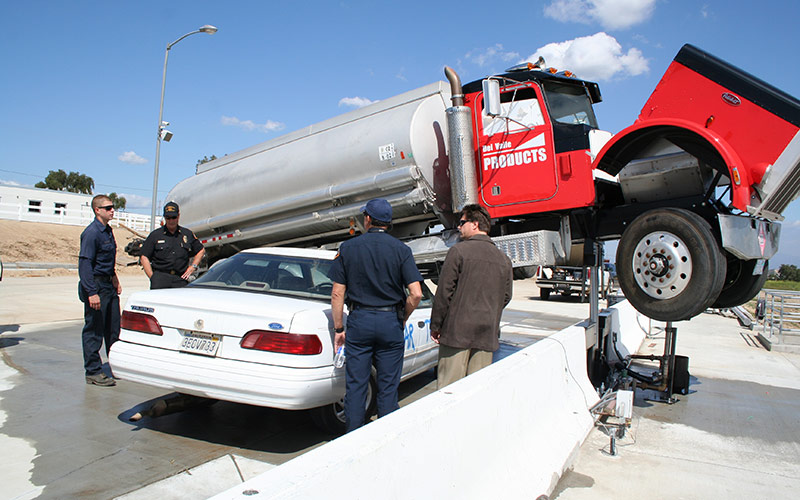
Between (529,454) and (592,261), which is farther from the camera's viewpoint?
(592,261)

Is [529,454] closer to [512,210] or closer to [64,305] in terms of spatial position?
[512,210]

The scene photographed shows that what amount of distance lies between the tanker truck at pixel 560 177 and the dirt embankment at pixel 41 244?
21.1 meters

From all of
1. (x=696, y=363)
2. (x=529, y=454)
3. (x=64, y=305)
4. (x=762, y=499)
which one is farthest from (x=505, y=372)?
(x=64, y=305)

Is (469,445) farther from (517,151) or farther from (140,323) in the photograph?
(517,151)

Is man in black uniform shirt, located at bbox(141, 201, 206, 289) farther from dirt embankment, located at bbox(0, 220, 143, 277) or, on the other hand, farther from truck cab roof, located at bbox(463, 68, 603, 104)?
dirt embankment, located at bbox(0, 220, 143, 277)

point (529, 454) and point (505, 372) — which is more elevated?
point (505, 372)

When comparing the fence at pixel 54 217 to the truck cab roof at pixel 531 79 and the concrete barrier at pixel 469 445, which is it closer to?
the truck cab roof at pixel 531 79

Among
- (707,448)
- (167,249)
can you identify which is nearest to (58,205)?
(167,249)

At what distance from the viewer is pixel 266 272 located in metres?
4.73

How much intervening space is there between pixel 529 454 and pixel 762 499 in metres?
1.50

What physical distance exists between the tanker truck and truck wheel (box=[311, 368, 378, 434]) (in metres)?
2.69

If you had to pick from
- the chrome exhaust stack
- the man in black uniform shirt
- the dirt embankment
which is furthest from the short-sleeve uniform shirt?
the dirt embankment

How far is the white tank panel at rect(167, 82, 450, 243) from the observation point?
6.45 metres

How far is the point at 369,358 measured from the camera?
359cm
